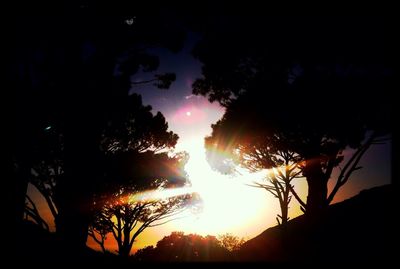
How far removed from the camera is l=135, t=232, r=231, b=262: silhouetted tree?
14297mm

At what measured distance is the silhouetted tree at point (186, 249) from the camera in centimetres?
1430

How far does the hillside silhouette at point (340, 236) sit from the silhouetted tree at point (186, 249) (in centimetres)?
275

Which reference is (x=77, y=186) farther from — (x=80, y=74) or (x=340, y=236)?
(x=340, y=236)

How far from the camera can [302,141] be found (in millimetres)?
9953

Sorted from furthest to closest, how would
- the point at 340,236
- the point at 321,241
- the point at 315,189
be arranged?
the point at 340,236 < the point at 321,241 < the point at 315,189

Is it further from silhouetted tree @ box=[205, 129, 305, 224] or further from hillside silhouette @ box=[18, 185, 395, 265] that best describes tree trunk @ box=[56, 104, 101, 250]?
silhouetted tree @ box=[205, 129, 305, 224]

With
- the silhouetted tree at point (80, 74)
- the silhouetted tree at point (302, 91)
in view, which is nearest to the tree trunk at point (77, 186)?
the silhouetted tree at point (80, 74)

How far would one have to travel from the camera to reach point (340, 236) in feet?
45.0

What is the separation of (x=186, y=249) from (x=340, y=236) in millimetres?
7067

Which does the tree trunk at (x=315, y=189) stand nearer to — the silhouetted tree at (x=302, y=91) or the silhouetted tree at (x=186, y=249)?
the silhouetted tree at (x=302, y=91)

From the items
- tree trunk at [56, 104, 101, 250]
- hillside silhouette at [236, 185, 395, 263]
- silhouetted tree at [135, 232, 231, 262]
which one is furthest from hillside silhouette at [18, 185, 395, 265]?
silhouetted tree at [135, 232, 231, 262]

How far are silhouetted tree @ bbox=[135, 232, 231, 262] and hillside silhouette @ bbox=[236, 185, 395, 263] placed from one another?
108 inches

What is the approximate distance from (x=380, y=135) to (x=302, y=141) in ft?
7.36

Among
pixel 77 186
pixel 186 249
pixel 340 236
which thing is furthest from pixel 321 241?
pixel 77 186
